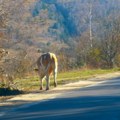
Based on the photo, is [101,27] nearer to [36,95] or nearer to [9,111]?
[36,95]

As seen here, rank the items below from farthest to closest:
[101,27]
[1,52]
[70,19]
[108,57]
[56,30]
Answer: [70,19], [56,30], [101,27], [108,57], [1,52]

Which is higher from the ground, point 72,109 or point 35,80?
point 72,109

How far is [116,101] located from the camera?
60.2 feet

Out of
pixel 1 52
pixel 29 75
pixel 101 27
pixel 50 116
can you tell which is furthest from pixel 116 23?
pixel 50 116

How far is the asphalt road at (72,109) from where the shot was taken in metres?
14.8

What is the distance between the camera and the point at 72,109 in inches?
650

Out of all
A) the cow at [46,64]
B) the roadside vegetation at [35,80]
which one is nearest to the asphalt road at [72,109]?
the cow at [46,64]

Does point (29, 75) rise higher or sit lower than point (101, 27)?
lower

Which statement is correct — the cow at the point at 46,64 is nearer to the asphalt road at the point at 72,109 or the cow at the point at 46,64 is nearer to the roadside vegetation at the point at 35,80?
the roadside vegetation at the point at 35,80

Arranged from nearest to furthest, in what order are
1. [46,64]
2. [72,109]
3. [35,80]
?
[72,109]
[46,64]
[35,80]

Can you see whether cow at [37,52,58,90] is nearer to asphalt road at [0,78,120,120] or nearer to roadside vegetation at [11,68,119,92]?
roadside vegetation at [11,68,119,92]

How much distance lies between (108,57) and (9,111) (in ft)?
136

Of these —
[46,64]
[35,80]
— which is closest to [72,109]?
[46,64]

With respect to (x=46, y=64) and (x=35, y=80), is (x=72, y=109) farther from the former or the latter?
(x=35, y=80)
